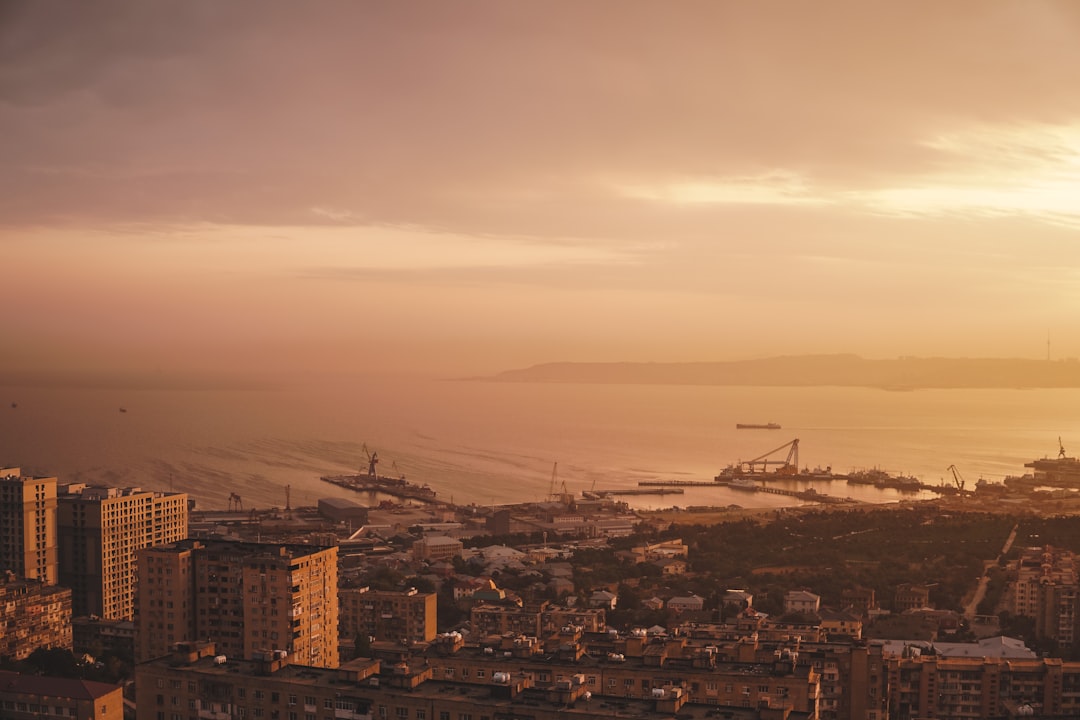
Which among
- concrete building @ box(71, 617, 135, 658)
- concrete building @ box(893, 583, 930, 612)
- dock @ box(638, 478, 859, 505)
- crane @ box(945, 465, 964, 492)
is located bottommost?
dock @ box(638, 478, 859, 505)

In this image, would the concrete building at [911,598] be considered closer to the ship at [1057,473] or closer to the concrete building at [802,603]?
the concrete building at [802,603]

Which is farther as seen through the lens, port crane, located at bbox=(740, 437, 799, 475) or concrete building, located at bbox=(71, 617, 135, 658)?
port crane, located at bbox=(740, 437, 799, 475)

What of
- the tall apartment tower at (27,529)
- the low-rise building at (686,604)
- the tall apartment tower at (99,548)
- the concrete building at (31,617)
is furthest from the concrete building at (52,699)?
the low-rise building at (686,604)

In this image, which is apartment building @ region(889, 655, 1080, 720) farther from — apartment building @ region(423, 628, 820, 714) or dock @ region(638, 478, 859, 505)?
dock @ region(638, 478, 859, 505)

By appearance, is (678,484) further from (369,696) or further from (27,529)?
(369,696)

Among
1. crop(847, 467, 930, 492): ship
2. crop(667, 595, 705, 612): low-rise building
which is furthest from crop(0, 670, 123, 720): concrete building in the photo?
crop(847, 467, 930, 492): ship
